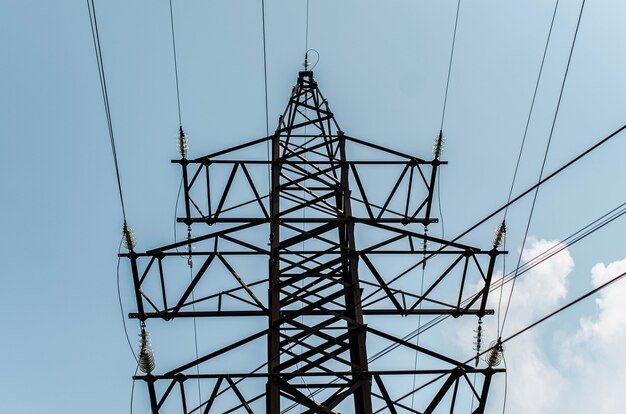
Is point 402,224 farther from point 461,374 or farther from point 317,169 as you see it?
point 461,374

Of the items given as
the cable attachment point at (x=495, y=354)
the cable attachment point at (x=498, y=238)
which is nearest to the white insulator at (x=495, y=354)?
the cable attachment point at (x=495, y=354)

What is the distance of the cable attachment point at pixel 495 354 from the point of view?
11.3 meters

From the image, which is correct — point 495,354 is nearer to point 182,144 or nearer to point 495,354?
point 495,354

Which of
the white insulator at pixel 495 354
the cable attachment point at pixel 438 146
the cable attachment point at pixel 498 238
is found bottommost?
the white insulator at pixel 495 354

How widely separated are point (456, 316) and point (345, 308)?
6.66 feet

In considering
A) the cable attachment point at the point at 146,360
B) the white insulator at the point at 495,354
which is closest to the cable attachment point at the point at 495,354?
the white insulator at the point at 495,354

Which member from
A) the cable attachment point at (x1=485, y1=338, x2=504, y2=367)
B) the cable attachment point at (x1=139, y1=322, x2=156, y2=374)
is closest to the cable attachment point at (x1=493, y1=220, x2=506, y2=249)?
the cable attachment point at (x1=485, y1=338, x2=504, y2=367)

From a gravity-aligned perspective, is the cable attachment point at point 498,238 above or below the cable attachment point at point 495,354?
above

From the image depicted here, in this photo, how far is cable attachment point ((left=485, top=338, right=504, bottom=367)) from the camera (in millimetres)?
11312

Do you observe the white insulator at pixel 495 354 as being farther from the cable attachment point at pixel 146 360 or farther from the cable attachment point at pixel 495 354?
the cable attachment point at pixel 146 360

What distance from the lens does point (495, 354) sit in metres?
11.3

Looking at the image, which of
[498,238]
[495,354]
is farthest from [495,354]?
[498,238]

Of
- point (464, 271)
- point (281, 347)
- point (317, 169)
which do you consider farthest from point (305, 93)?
point (281, 347)

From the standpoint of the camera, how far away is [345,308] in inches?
485
